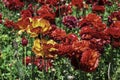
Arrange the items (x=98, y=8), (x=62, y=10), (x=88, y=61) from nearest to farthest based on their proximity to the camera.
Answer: (x=88, y=61), (x=62, y=10), (x=98, y=8)

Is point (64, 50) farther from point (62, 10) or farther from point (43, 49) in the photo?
point (62, 10)

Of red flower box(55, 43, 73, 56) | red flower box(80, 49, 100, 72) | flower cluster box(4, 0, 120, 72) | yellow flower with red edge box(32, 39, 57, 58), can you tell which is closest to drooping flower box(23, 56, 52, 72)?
flower cluster box(4, 0, 120, 72)

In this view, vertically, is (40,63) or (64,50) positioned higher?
(64,50)

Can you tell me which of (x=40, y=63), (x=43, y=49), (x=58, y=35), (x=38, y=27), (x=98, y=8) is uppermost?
(x=38, y=27)

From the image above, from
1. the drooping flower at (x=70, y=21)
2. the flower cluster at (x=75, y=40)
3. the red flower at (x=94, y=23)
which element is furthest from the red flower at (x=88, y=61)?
the drooping flower at (x=70, y=21)

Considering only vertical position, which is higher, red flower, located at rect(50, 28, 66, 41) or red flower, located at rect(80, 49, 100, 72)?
red flower, located at rect(80, 49, 100, 72)

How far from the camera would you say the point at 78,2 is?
5305mm

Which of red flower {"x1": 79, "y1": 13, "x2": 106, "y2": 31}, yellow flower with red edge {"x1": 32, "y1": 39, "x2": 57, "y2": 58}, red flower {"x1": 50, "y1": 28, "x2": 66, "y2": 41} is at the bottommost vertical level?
red flower {"x1": 50, "y1": 28, "x2": 66, "y2": 41}

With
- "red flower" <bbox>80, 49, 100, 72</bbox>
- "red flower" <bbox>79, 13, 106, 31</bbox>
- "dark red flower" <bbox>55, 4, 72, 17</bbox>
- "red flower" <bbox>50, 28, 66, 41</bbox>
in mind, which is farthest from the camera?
"dark red flower" <bbox>55, 4, 72, 17</bbox>

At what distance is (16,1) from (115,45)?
2138 mm

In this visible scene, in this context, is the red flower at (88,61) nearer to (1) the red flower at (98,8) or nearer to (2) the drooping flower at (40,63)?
(2) the drooping flower at (40,63)

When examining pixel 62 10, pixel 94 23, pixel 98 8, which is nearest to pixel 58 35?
pixel 94 23

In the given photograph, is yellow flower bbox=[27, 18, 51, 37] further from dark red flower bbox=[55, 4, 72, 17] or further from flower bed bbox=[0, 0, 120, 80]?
dark red flower bbox=[55, 4, 72, 17]

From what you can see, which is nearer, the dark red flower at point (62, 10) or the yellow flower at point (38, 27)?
the yellow flower at point (38, 27)
